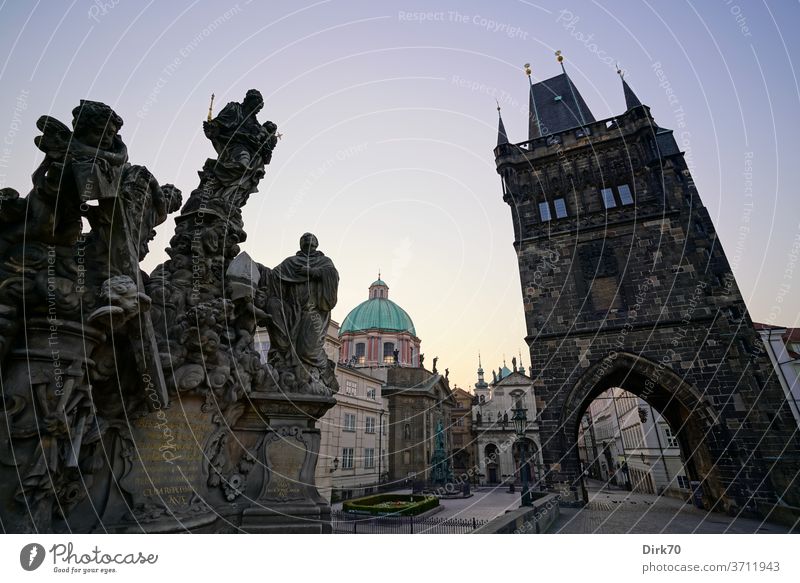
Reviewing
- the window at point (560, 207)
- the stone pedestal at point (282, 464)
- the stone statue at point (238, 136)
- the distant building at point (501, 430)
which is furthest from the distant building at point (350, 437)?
the distant building at point (501, 430)

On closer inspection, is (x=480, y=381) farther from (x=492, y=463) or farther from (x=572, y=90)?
(x=572, y=90)

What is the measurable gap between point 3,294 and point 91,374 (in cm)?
95

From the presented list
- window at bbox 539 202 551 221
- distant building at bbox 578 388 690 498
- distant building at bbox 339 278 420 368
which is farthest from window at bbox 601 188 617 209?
distant building at bbox 339 278 420 368

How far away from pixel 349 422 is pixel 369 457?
5132 millimetres

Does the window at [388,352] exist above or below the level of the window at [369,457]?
above

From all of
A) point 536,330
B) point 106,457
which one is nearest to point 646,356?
point 536,330

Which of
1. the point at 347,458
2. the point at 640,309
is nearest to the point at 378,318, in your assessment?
the point at 347,458

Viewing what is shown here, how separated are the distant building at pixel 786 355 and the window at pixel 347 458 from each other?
22.9 meters

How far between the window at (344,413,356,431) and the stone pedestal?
21059 mm

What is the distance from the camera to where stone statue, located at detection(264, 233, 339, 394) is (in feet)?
17.8

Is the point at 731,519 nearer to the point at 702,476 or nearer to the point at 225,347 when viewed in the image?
the point at 702,476

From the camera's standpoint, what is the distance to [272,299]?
18.4ft

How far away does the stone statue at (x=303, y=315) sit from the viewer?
5.43 meters

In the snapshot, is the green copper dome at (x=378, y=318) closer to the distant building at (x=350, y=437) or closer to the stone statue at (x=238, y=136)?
the distant building at (x=350, y=437)
